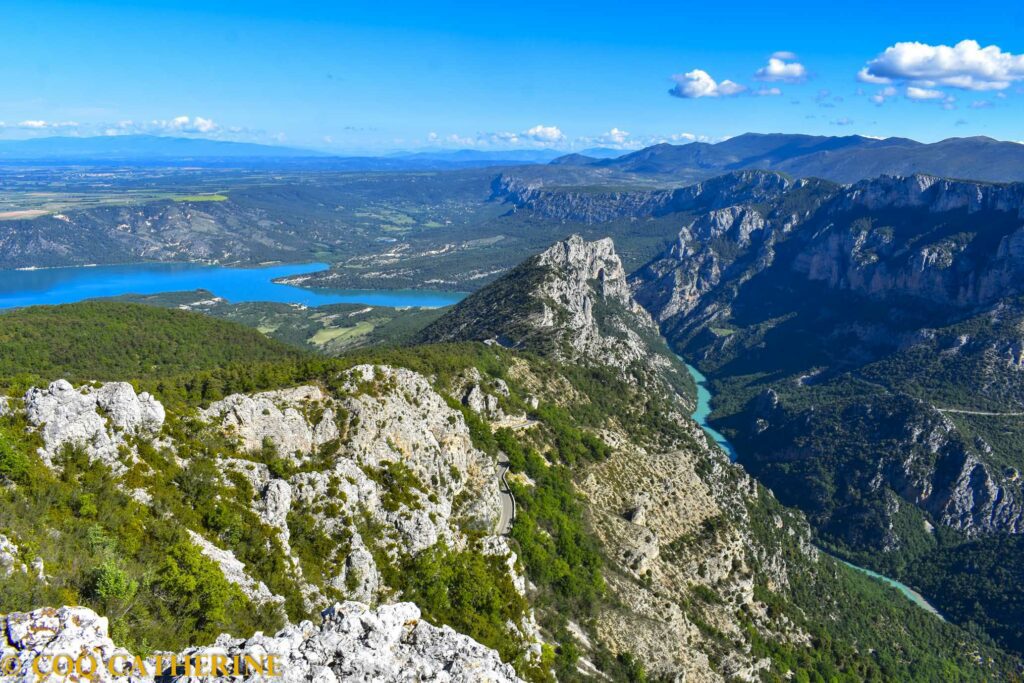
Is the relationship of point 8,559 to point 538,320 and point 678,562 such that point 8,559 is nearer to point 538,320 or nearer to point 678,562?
point 678,562

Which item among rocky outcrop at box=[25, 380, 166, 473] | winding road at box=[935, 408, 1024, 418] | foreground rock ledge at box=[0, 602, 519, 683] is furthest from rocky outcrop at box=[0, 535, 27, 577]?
winding road at box=[935, 408, 1024, 418]

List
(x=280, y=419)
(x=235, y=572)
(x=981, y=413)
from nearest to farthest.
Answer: (x=235, y=572), (x=280, y=419), (x=981, y=413)

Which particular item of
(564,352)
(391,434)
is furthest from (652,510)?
(564,352)

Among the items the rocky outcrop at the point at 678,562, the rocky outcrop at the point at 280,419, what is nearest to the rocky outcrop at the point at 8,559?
the rocky outcrop at the point at 280,419

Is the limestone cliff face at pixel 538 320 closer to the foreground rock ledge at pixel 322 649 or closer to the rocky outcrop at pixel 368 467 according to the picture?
the rocky outcrop at pixel 368 467

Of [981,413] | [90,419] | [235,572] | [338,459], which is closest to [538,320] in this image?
[338,459]

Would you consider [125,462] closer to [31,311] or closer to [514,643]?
[514,643]

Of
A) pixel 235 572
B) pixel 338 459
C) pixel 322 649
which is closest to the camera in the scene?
pixel 322 649

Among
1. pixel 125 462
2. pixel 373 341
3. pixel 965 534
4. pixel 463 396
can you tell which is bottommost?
pixel 965 534
